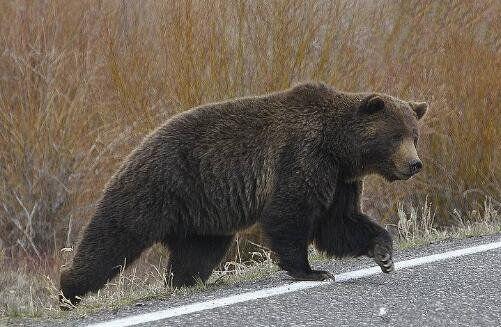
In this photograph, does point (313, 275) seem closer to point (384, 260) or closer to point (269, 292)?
point (384, 260)

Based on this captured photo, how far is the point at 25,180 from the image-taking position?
A: 30.5 ft

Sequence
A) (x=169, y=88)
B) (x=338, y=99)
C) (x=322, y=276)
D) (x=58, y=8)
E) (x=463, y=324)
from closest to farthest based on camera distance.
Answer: (x=463, y=324), (x=322, y=276), (x=338, y=99), (x=169, y=88), (x=58, y=8)

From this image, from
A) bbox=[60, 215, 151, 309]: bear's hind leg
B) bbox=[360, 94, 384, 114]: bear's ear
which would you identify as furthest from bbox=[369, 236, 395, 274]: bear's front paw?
bbox=[60, 215, 151, 309]: bear's hind leg

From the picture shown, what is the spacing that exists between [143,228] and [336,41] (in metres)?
3.34

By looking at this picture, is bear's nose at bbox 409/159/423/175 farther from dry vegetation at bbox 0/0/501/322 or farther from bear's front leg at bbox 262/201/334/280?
dry vegetation at bbox 0/0/501/322

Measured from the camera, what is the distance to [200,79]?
862 cm

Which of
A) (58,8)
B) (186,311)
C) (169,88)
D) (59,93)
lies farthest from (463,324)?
(58,8)

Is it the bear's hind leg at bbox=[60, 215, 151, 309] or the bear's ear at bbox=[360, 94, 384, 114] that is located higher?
the bear's ear at bbox=[360, 94, 384, 114]

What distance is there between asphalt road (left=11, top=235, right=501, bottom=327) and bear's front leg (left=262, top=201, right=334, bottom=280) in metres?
0.11

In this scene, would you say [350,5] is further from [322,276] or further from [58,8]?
[322,276]

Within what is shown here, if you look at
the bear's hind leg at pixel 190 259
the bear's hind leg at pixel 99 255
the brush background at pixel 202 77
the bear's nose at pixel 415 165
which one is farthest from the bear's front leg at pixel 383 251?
the brush background at pixel 202 77

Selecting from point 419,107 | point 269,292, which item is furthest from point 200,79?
point 269,292

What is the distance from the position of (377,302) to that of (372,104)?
1.65 meters

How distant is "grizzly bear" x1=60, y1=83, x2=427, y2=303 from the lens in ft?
20.6
